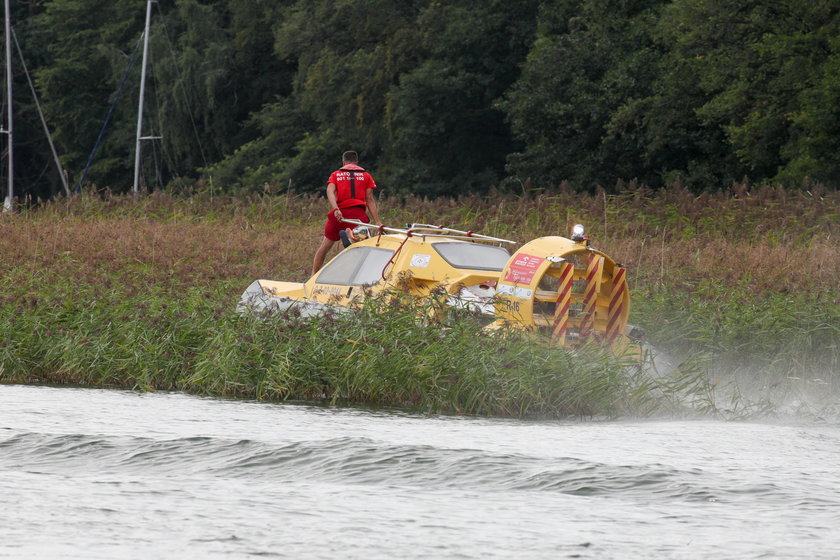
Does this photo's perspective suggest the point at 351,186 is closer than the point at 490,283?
No

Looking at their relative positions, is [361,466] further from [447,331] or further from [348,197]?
[348,197]

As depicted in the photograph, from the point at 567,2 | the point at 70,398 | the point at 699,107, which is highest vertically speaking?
the point at 567,2

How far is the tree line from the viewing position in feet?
102

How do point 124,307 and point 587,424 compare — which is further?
point 124,307

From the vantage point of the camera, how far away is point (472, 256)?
13.4 meters

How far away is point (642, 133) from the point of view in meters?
34.9

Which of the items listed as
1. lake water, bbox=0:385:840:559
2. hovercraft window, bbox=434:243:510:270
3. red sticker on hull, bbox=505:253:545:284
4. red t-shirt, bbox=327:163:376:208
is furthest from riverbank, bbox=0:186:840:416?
red t-shirt, bbox=327:163:376:208

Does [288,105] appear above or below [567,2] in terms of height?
below

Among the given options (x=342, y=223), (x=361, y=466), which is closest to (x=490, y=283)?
(x=342, y=223)

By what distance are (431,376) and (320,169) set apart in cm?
3259

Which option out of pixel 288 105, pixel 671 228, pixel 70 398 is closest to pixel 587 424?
pixel 70 398

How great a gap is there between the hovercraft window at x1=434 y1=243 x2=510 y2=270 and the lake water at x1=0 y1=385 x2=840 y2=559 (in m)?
2.88

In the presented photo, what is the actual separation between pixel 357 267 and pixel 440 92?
26849mm

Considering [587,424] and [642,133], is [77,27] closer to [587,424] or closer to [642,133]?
[642,133]
